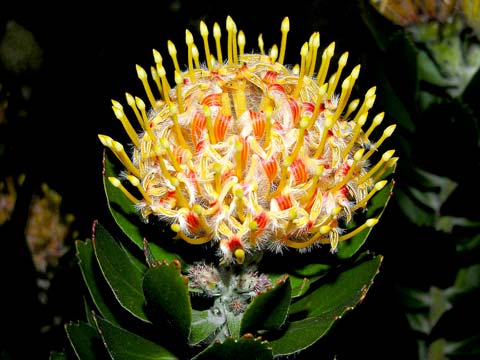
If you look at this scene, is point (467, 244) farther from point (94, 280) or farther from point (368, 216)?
point (94, 280)

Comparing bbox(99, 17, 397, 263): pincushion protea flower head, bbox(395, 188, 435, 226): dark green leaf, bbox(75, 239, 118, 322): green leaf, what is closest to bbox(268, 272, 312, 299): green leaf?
bbox(99, 17, 397, 263): pincushion protea flower head

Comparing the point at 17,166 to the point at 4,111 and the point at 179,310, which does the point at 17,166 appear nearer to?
the point at 4,111

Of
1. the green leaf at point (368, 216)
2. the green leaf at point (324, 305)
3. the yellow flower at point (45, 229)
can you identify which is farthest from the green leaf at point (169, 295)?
the yellow flower at point (45, 229)

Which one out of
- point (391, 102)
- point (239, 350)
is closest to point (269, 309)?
point (239, 350)

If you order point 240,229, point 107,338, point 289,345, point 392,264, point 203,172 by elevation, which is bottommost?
point 392,264

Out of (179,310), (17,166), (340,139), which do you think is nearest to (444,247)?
(340,139)

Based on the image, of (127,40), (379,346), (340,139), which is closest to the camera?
(340,139)
